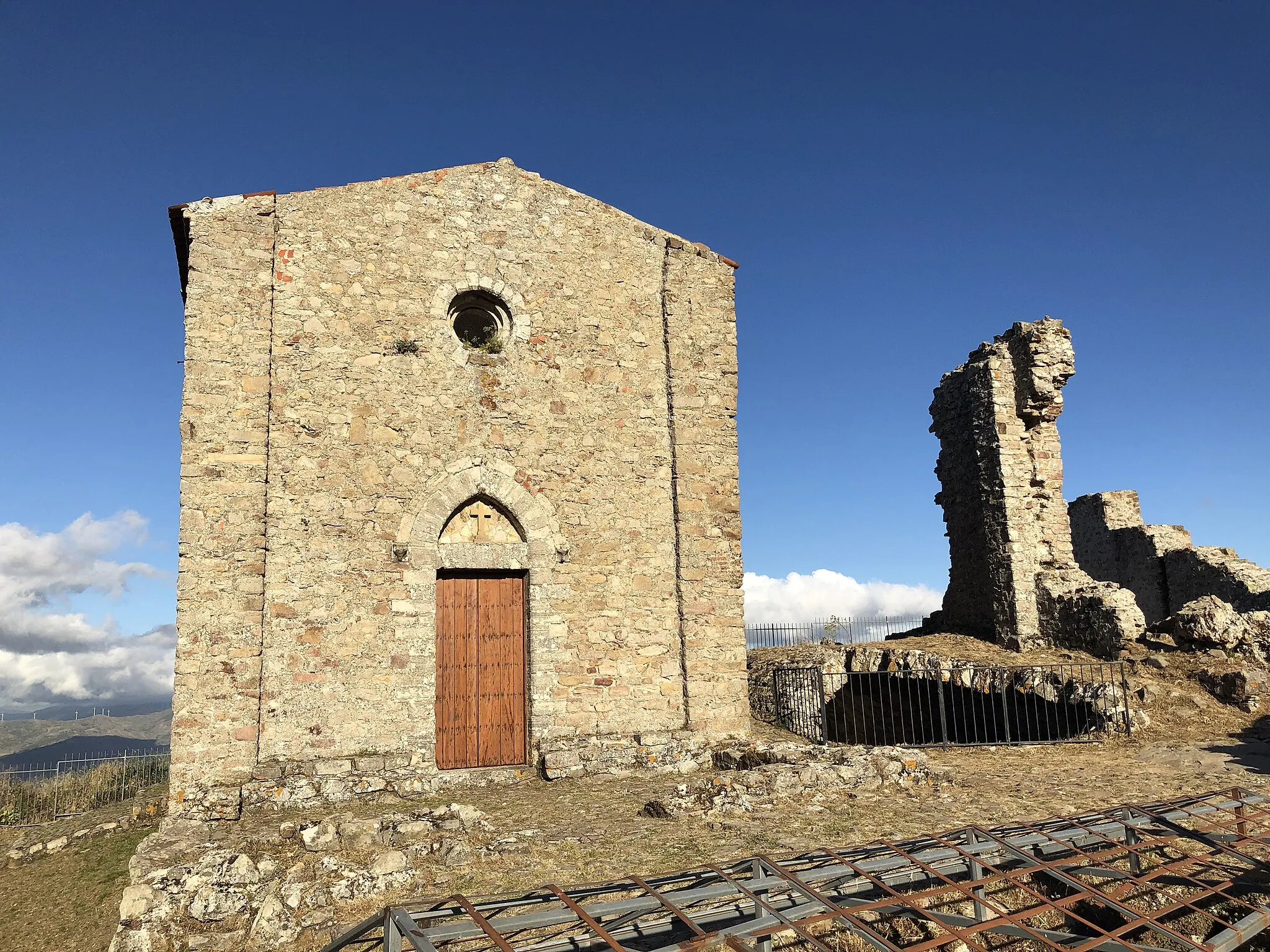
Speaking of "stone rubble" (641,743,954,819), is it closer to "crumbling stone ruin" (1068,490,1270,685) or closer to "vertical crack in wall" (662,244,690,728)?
"vertical crack in wall" (662,244,690,728)

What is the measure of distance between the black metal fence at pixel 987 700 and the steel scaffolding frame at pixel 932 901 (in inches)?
196

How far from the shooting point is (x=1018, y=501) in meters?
15.0

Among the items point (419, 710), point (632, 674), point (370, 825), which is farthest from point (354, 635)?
point (632, 674)

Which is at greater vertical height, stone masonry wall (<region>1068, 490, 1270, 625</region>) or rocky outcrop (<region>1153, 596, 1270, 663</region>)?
stone masonry wall (<region>1068, 490, 1270, 625</region>)

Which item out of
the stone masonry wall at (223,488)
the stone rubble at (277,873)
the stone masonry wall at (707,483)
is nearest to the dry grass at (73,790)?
the stone masonry wall at (223,488)

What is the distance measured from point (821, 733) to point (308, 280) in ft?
29.4

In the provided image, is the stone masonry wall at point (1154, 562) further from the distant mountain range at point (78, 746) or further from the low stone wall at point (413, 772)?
the distant mountain range at point (78, 746)

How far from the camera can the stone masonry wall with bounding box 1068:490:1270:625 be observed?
16.1 meters

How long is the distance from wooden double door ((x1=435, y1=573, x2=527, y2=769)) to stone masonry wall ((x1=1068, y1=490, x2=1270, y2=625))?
1404cm

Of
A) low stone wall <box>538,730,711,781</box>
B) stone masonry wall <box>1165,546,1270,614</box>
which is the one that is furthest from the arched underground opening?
stone masonry wall <box>1165,546,1270,614</box>

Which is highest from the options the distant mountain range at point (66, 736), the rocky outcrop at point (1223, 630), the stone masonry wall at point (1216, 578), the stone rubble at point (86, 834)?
the stone masonry wall at point (1216, 578)

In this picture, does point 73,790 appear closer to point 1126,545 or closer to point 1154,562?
point 1154,562

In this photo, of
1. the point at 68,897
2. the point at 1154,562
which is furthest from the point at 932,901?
the point at 1154,562

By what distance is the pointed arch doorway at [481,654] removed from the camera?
9.16 metres
